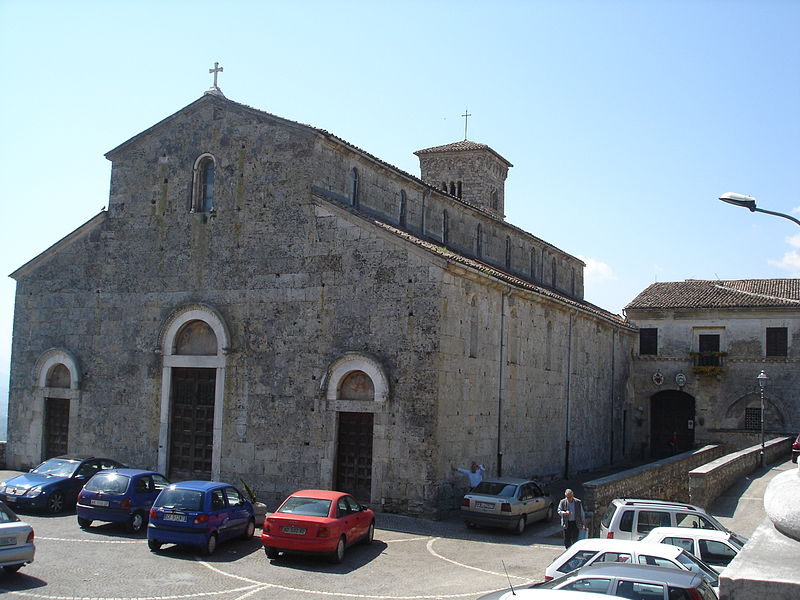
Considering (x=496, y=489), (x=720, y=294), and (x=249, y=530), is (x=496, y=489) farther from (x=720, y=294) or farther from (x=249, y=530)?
(x=720, y=294)

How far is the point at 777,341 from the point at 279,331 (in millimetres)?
Answer: 27517

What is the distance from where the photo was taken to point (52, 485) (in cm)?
2041

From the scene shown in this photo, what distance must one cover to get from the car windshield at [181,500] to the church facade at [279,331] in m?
6.29

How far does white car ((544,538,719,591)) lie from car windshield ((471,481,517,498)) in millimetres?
7762

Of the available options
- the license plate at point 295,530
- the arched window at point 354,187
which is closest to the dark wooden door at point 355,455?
the license plate at point 295,530

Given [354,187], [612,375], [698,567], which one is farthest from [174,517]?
[612,375]

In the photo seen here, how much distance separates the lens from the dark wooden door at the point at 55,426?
2761 cm

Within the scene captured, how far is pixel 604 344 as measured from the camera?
37.2 meters

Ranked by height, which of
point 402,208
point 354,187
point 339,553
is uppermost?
point 354,187

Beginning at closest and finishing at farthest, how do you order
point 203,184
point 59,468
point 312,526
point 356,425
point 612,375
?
point 312,526 < point 59,468 < point 356,425 < point 203,184 < point 612,375

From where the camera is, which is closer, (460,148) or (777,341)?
(777,341)

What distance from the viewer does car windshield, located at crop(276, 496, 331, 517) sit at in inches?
628

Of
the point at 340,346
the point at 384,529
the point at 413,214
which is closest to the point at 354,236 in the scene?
the point at 340,346

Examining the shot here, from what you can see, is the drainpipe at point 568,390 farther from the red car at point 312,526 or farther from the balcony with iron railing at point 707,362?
the red car at point 312,526
